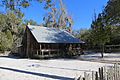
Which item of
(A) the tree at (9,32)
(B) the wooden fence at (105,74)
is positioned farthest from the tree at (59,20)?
(B) the wooden fence at (105,74)

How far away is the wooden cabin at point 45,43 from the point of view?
34.8 meters

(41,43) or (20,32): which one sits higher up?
(20,32)

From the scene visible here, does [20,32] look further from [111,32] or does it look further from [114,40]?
[111,32]

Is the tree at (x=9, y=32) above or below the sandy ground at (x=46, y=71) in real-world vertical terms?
above

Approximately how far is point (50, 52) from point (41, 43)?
286 centimetres

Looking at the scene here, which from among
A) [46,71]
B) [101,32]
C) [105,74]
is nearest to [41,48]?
[101,32]

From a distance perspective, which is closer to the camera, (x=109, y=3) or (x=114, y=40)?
(x=109, y=3)

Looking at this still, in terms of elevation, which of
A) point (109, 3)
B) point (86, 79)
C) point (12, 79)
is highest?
point (109, 3)

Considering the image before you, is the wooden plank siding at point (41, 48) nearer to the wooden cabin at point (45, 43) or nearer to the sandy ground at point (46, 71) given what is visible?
the wooden cabin at point (45, 43)

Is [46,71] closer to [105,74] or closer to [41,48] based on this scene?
[105,74]

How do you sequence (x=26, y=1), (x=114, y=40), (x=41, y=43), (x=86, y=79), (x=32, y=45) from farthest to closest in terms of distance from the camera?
(x=114, y=40) → (x=32, y=45) → (x=41, y=43) → (x=26, y=1) → (x=86, y=79)

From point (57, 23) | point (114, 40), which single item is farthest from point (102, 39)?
point (57, 23)

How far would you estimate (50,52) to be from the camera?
3612 centimetres

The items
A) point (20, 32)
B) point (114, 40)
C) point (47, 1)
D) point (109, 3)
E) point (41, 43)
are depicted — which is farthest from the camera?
point (20, 32)
